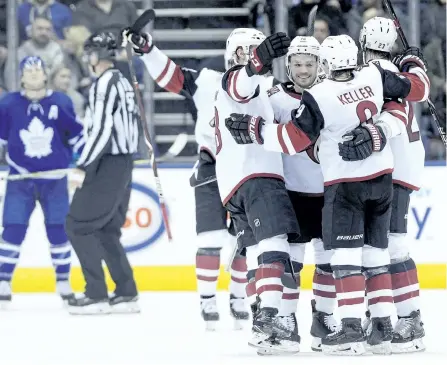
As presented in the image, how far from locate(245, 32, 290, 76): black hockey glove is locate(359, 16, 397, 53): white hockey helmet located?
22.4 inches

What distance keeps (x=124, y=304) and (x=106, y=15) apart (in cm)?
243

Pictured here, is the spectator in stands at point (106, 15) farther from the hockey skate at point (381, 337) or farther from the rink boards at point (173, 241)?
the hockey skate at point (381, 337)

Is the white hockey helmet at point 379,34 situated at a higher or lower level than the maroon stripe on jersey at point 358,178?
higher

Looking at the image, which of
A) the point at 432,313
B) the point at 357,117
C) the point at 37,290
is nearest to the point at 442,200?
the point at 432,313

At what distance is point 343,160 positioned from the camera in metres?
5.23

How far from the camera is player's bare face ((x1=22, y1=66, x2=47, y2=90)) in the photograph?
7656 millimetres

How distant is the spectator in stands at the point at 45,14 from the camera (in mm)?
8906

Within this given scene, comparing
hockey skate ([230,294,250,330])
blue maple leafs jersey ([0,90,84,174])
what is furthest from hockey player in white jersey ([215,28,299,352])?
blue maple leafs jersey ([0,90,84,174])

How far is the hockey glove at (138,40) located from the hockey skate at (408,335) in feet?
5.90

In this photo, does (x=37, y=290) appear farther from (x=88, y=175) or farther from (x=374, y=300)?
(x=374, y=300)

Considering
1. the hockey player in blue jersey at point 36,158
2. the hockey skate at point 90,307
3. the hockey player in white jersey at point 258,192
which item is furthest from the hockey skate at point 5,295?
the hockey player in white jersey at point 258,192

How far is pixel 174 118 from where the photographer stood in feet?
29.7

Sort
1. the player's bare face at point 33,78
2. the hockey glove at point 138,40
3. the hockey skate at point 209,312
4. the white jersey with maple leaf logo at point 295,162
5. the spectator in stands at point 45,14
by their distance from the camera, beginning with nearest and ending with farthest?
the white jersey with maple leaf logo at point 295,162, the hockey glove at point 138,40, the hockey skate at point 209,312, the player's bare face at point 33,78, the spectator in stands at point 45,14

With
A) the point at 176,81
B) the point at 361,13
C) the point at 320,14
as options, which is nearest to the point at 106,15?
the point at 320,14
